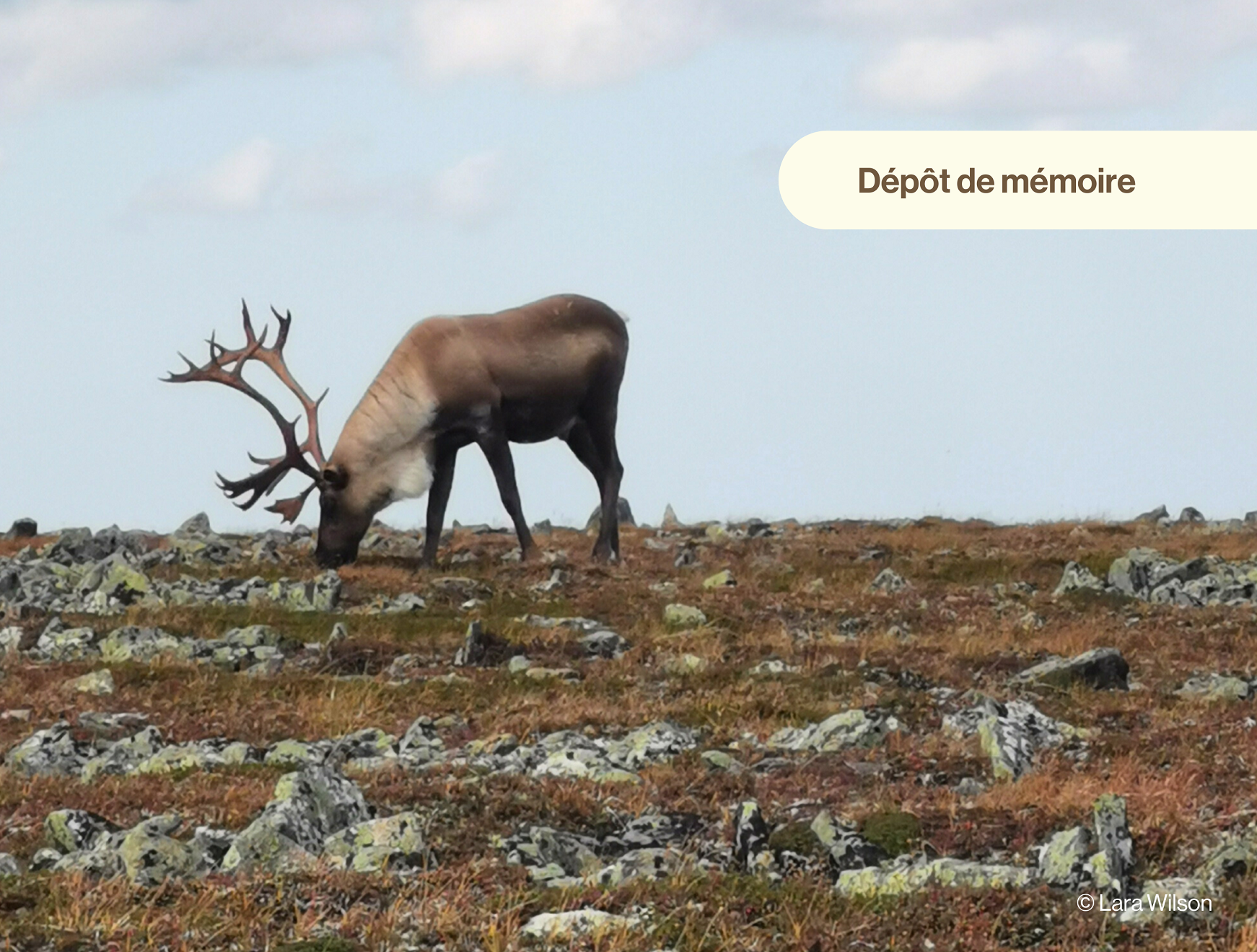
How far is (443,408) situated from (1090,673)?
11322 mm

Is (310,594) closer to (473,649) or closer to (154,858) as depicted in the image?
(473,649)

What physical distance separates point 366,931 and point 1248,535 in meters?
24.8

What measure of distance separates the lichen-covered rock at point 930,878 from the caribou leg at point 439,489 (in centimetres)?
1673

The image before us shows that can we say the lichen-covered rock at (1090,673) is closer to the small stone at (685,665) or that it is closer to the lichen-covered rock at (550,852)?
the small stone at (685,665)

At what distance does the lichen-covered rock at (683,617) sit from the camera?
20219 mm

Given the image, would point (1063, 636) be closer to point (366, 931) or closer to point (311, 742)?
point (311, 742)

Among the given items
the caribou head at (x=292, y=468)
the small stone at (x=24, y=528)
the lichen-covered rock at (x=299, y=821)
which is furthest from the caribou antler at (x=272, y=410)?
the lichen-covered rock at (x=299, y=821)

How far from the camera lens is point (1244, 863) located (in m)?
9.72

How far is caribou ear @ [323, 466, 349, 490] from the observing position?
2628cm

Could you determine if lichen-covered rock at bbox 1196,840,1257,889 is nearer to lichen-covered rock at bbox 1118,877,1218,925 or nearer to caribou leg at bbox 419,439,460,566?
lichen-covered rock at bbox 1118,877,1218,925

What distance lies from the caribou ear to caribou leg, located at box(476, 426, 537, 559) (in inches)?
70.7

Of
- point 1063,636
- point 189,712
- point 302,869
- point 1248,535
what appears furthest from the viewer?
point 1248,535

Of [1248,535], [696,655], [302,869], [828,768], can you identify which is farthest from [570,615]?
[1248,535]

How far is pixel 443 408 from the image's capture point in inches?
1012
